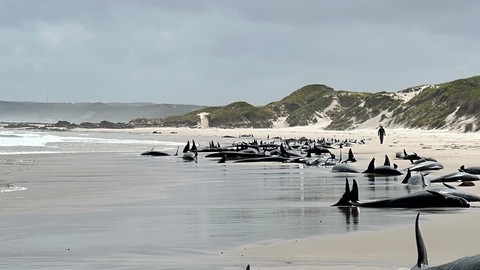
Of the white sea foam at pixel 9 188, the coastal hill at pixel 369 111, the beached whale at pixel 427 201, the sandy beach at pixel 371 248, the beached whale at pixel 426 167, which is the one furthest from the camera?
the coastal hill at pixel 369 111

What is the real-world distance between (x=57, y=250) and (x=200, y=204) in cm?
424

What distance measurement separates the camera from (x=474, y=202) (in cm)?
1056

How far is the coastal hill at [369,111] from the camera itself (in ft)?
185

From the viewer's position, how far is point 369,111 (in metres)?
78.4

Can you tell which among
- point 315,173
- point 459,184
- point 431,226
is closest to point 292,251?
point 431,226

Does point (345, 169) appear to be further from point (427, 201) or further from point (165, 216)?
point (165, 216)

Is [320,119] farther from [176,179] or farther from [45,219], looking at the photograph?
[45,219]

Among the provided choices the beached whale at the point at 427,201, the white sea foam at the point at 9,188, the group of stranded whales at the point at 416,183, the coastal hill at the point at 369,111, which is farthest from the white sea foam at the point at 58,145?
the beached whale at the point at 427,201

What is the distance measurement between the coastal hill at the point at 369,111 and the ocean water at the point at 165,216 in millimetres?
35152

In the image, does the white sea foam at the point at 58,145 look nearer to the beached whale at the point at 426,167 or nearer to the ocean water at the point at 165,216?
the ocean water at the point at 165,216

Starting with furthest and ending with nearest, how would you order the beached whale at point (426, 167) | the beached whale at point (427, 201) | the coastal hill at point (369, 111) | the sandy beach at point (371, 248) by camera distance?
the coastal hill at point (369, 111), the beached whale at point (426, 167), the beached whale at point (427, 201), the sandy beach at point (371, 248)

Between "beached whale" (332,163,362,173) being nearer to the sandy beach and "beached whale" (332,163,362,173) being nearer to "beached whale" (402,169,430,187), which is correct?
"beached whale" (402,169,430,187)

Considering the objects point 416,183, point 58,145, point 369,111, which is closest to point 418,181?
point 416,183

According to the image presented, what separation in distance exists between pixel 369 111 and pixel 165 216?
7038 cm
